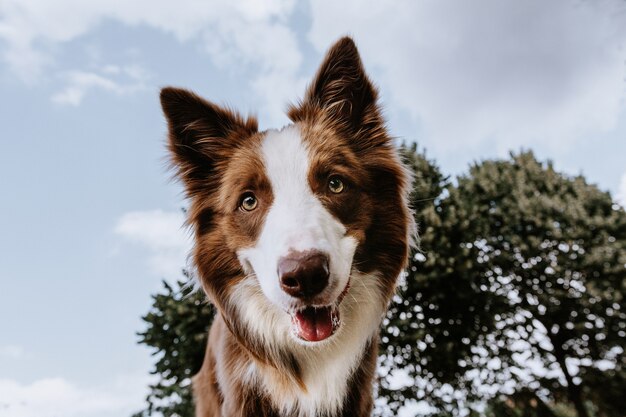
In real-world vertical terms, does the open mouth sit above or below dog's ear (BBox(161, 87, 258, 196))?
below

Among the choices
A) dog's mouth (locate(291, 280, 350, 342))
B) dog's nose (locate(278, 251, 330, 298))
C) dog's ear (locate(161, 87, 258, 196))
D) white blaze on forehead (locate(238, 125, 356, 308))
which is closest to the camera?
dog's nose (locate(278, 251, 330, 298))

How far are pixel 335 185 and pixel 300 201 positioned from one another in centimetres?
36

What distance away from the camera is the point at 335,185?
378cm

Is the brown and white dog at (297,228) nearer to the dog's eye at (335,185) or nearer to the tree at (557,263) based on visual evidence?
the dog's eye at (335,185)

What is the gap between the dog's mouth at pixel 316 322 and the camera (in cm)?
355

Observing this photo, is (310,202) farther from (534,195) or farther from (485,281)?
(534,195)

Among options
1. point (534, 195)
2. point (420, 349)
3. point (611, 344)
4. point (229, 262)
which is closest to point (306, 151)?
point (229, 262)

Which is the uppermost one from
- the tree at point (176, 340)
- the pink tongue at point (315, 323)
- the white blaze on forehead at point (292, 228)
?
the tree at point (176, 340)

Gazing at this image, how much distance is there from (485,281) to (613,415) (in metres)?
7.97

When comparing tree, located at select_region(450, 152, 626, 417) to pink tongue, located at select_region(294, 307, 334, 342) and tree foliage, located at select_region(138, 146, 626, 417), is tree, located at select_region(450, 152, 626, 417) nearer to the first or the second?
tree foliage, located at select_region(138, 146, 626, 417)

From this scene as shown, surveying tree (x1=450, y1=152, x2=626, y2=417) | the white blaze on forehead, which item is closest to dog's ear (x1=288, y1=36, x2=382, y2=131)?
the white blaze on forehead

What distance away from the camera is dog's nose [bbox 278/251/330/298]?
3062 mm

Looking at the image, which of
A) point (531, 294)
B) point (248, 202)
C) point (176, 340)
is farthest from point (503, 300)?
point (248, 202)

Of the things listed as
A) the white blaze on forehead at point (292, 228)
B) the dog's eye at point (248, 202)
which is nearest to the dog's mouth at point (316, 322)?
the white blaze on forehead at point (292, 228)
